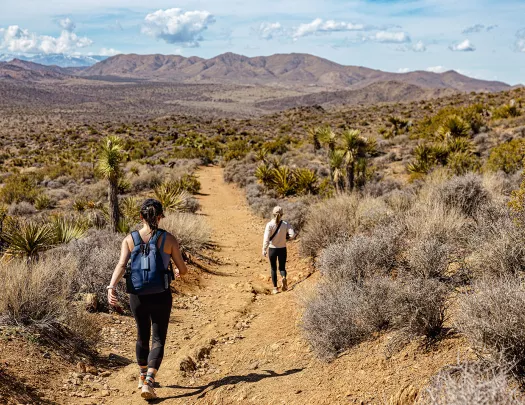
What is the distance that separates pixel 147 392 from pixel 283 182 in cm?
1312

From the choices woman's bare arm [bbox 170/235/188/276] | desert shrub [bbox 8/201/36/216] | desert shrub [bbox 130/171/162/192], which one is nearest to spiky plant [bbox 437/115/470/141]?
desert shrub [bbox 130/171/162/192]

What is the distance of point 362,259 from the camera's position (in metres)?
5.85

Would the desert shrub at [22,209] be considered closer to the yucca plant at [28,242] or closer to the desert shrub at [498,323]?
the yucca plant at [28,242]

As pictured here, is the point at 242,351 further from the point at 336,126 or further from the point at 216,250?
the point at 336,126

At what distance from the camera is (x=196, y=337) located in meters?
5.73

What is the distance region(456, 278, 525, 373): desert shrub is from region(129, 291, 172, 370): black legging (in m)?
2.57

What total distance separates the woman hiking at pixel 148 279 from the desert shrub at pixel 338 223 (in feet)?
15.3

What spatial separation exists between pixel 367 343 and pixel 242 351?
175cm

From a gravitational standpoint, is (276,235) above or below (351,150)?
below

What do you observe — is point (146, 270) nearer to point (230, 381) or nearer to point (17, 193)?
point (230, 381)

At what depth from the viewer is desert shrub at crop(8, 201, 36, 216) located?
15917 millimetres

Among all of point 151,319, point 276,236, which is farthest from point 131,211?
point 151,319

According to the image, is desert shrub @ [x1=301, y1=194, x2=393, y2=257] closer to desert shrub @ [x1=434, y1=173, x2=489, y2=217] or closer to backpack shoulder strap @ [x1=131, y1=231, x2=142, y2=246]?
desert shrub @ [x1=434, y1=173, x2=489, y2=217]

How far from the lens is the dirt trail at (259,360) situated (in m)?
3.48
